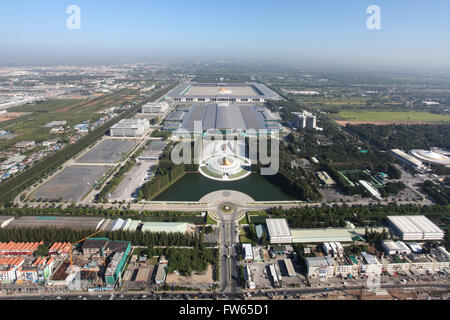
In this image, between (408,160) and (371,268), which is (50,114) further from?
(408,160)

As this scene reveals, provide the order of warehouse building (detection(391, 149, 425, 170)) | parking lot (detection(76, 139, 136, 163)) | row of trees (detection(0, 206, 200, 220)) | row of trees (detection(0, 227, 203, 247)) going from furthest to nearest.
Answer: parking lot (detection(76, 139, 136, 163)) → warehouse building (detection(391, 149, 425, 170)) → row of trees (detection(0, 206, 200, 220)) → row of trees (detection(0, 227, 203, 247))

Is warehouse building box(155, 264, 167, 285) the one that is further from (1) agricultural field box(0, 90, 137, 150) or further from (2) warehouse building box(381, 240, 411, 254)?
(1) agricultural field box(0, 90, 137, 150)

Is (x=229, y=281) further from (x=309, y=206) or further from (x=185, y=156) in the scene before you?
(x=185, y=156)

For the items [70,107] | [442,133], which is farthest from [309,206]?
[70,107]

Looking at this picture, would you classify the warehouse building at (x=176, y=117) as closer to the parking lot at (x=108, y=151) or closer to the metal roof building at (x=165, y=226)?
the parking lot at (x=108, y=151)

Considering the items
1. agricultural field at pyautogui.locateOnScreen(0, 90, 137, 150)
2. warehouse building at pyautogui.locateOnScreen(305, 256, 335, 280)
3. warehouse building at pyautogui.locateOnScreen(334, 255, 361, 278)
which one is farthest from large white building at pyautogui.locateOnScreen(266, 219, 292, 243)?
agricultural field at pyautogui.locateOnScreen(0, 90, 137, 150)
